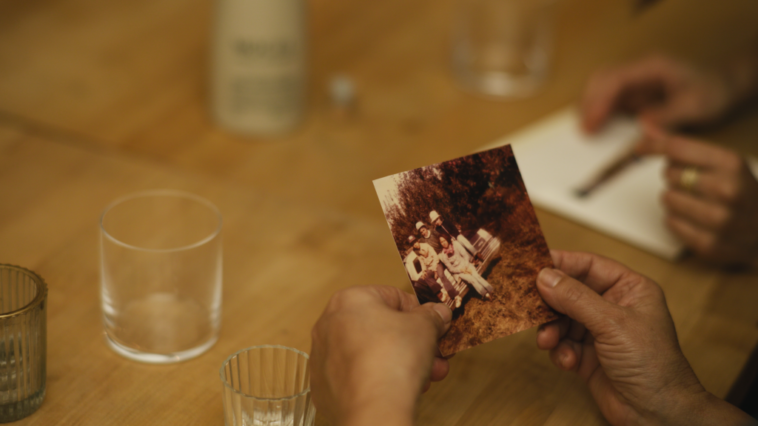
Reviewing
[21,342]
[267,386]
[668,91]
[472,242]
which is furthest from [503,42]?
[21,342]

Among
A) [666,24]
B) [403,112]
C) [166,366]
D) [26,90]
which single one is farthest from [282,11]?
[666,24]

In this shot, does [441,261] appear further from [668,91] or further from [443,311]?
[668,91]

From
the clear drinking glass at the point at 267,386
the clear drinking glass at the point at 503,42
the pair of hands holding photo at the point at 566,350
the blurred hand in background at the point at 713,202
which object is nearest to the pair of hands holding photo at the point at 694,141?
the blurred hand in background at the point at 713,202

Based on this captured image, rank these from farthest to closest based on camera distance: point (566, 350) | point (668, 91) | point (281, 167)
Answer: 1. point (668, 91)
2. point (281, 167)
3. point (566, 350)

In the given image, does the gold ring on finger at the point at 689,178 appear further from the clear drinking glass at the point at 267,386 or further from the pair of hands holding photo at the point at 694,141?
the clear drinking glass at the point at 267,386

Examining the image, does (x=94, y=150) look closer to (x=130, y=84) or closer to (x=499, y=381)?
(x=130, y=84)
